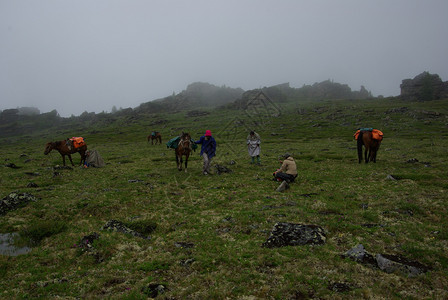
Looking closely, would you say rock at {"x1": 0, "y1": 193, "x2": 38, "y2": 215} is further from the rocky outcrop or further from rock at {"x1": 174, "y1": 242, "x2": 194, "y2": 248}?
the rocky outcrop

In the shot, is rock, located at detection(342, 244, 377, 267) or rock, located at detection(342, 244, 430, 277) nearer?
rock, located at detection(342, 244, 430, 277)

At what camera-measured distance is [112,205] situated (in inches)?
504

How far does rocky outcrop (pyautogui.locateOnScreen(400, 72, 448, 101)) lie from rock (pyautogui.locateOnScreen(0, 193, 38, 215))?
166 meters

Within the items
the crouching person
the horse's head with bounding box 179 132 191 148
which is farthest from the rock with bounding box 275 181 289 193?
the horse's head with bounding box 179 132 191 148

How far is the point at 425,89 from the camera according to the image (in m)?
126

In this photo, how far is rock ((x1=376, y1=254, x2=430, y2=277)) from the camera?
6539 mm

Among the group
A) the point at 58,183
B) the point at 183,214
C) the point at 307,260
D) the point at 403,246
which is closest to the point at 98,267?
the point at 183,214

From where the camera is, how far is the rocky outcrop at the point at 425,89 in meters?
126

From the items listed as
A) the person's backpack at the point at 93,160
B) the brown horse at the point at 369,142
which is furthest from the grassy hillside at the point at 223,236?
the person's backpack at the point at 93,160

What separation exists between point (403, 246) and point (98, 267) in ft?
33.3

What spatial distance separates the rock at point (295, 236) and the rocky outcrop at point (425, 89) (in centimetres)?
15940

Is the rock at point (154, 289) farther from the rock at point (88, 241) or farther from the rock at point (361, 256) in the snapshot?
the rock at point (361, 256)

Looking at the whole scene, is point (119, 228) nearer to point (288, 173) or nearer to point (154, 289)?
point (154, 289)

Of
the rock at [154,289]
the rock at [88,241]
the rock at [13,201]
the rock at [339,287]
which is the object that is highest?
the rock at [13,201]
